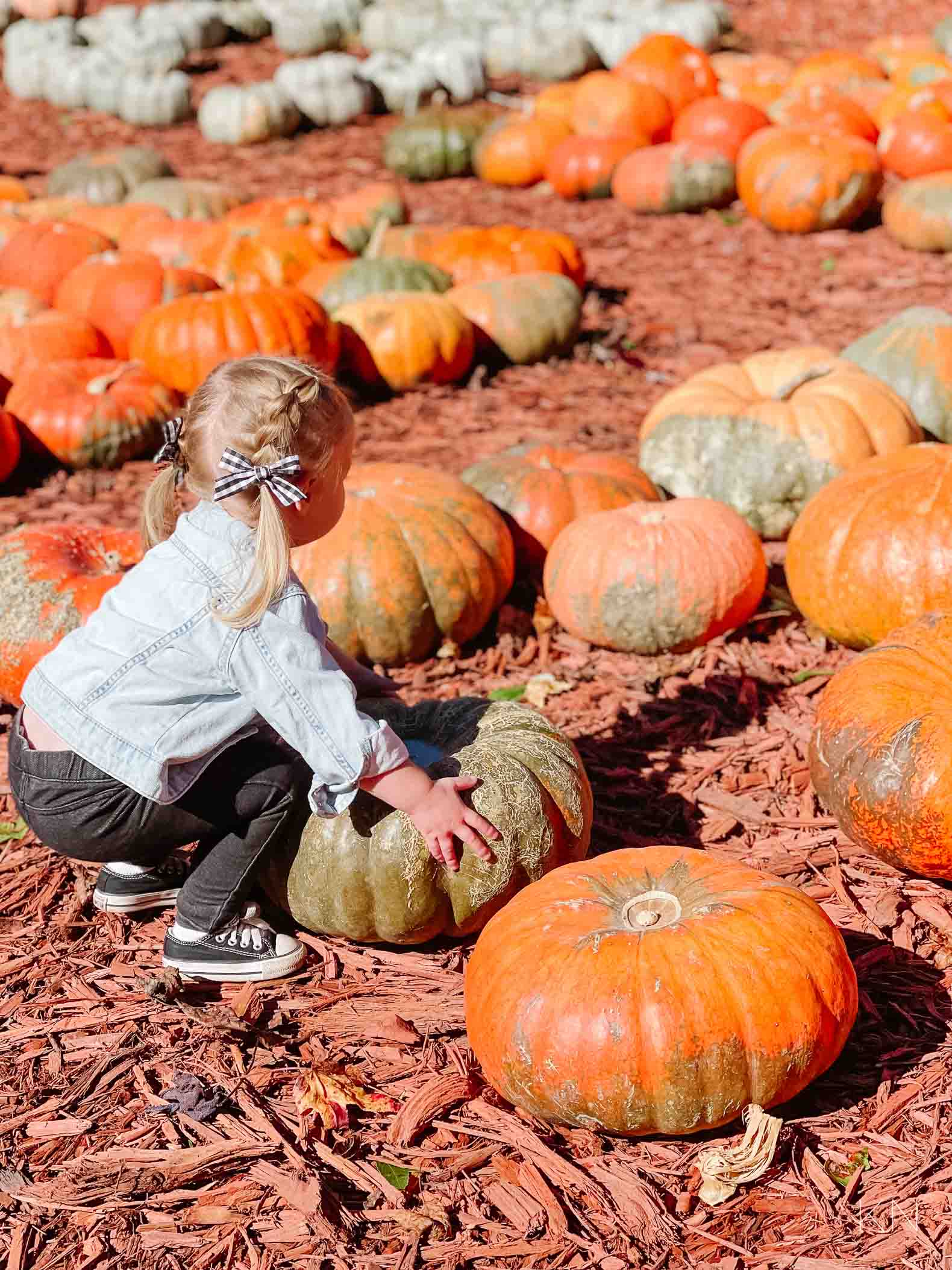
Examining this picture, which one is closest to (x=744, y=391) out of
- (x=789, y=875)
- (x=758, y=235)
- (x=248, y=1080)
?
(x=789, y=875)

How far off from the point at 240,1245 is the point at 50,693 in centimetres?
131

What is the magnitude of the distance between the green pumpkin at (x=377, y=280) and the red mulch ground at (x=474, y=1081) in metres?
3.62

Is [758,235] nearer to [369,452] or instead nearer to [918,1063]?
[369,452]

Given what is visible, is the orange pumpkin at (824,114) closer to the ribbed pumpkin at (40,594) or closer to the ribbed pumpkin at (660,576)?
the ribbed pumpkin at (660,576)

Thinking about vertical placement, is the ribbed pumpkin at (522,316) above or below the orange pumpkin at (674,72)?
below

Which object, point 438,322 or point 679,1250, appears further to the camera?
point 438,322

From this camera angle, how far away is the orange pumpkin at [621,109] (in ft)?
39.3

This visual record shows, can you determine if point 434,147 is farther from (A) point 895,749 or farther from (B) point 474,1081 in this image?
(B) point 474,1081

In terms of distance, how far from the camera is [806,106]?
1154 centimetres

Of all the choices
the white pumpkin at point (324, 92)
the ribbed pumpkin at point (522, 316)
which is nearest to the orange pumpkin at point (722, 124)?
the ribbed pumpkin at point (522, 316)

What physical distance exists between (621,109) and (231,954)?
10556 mm

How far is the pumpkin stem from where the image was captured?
214 inches

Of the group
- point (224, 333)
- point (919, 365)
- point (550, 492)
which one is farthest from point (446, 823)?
point (224, 333)

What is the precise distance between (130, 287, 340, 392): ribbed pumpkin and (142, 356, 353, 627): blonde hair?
4041 millimetres
